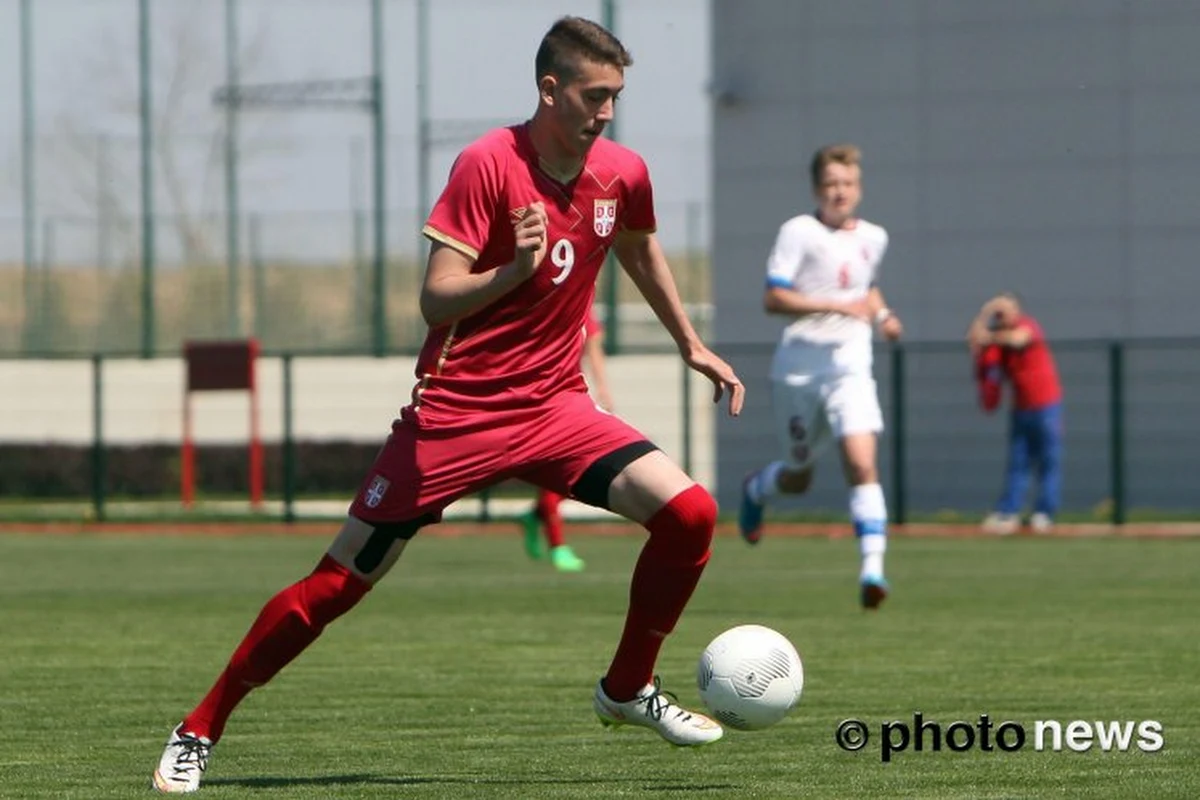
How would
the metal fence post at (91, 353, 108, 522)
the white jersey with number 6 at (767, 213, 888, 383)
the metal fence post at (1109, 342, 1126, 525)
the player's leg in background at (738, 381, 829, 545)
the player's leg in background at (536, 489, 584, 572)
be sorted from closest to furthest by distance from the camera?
the white jersey with number 6 at (767, 213, 888, 383) < the player's leg in background at (738, 381, 829, 545) < the player's leg in background at (536, 489, 584, 572) < the metal fence post at (1109, 342, 1126, 525) < the metal fence post at (91, 353, 108, 522)

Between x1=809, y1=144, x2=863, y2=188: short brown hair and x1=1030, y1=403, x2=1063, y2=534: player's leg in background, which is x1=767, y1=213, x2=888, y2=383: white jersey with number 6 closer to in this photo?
x1=809, y1=144, x2=863, y2=188: short brown hair

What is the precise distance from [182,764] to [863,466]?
265 inches

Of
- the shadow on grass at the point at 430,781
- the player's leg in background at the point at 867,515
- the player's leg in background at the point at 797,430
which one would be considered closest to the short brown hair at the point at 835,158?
the player's leg in background at the point at 797,430

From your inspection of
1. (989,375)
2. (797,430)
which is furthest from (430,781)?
(989,375)

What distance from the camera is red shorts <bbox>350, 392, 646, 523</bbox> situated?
7691mm

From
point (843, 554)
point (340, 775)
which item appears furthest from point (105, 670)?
point (843, 554)

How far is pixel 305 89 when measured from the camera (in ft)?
132

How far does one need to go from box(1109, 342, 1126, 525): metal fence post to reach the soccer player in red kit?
647 inches

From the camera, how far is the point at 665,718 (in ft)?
26.4

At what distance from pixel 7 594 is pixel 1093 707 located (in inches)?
342

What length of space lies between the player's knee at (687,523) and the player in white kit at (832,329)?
18.3 feet

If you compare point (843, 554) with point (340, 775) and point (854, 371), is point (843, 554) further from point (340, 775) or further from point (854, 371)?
point (340, 775)

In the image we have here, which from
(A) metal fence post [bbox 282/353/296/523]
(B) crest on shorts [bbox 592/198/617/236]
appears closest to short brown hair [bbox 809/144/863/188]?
(B) crest on shorts [bbox 592/198/617/236]

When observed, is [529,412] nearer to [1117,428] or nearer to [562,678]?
[562,678]
